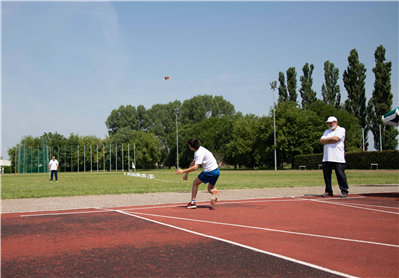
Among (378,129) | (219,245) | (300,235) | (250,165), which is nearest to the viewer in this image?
(219,245)

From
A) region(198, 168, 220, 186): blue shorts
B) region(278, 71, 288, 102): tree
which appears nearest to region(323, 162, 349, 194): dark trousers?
region(198, 168, 220, 186): blue shorts

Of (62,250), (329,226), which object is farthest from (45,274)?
(329,226)

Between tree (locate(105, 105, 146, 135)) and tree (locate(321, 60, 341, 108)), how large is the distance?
2254 inches

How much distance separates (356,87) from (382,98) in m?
5.21

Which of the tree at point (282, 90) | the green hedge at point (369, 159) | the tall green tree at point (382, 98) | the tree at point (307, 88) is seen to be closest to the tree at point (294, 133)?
the green hedge at point (369, 159)

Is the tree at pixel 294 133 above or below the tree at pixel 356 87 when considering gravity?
below

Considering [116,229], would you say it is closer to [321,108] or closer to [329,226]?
[329,226]

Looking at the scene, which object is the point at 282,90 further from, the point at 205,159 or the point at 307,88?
the point at 205,159

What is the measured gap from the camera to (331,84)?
67.9 metres

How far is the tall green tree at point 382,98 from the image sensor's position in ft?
181

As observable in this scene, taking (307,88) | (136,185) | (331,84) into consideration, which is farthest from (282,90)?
(136,185)

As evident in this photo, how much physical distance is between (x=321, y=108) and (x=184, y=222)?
202 ft

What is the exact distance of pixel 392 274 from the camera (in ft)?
11.8

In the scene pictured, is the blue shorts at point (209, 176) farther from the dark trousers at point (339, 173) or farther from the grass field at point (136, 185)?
the grass field at point (136, 185)
